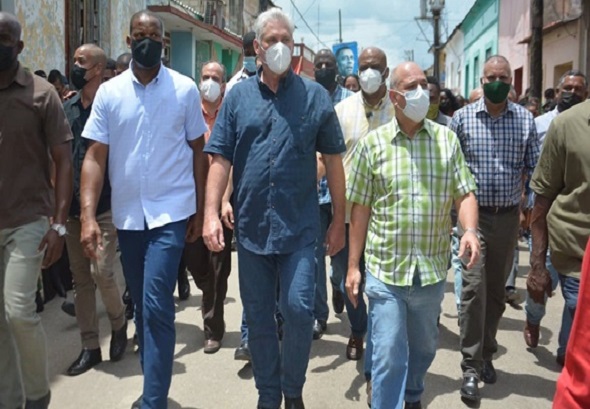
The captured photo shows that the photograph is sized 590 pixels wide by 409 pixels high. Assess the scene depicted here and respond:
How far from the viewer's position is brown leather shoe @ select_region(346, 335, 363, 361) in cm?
545

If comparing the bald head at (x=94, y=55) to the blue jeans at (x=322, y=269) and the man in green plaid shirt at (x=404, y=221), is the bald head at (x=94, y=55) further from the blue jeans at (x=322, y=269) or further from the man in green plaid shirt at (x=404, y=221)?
the man in green plaid shirt at (x=404, y=221)

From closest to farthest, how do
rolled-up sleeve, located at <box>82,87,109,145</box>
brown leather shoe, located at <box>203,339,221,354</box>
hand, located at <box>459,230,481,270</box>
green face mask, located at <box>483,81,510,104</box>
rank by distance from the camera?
1. hand, located at <box>459,230,481,270</box>
2. rolled-up sleeve, located at <box>82,87,109,145</box>
3. green face mask, located at <box>483,81,510,104</box>
4. brown leather shoe, located at <box>203,339,221,354</box>

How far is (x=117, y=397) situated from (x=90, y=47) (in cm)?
254

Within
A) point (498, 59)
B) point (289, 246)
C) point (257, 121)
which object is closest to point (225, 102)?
point (257, 121)

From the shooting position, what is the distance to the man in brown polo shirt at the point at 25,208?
3875 mm

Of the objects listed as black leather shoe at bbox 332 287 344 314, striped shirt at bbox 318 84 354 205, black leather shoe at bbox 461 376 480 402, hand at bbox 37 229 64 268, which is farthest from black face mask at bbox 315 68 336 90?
hand at bbox 37 229 64 268

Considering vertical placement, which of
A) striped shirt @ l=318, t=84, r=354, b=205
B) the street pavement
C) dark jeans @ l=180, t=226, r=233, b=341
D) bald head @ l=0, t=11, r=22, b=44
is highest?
bald head @ l=0, t=11, r=22, b=44

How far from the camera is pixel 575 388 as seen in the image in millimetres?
1647

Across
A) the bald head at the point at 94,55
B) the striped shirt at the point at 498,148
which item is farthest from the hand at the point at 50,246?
the striped shirt at the point at 498,148

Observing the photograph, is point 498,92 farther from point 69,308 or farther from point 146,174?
point 69,308

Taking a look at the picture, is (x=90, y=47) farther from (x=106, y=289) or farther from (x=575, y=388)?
(x=575, y=388)

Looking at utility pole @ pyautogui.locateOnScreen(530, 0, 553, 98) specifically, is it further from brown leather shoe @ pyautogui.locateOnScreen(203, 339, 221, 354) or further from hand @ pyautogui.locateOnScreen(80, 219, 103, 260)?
hand @ pyautogui.locateOnScreen(80, 219, 103, 260)

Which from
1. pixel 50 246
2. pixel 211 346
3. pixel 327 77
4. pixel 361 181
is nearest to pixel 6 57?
pixel 50 246

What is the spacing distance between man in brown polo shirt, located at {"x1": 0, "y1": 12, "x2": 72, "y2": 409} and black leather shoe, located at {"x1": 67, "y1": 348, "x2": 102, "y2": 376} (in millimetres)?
973
